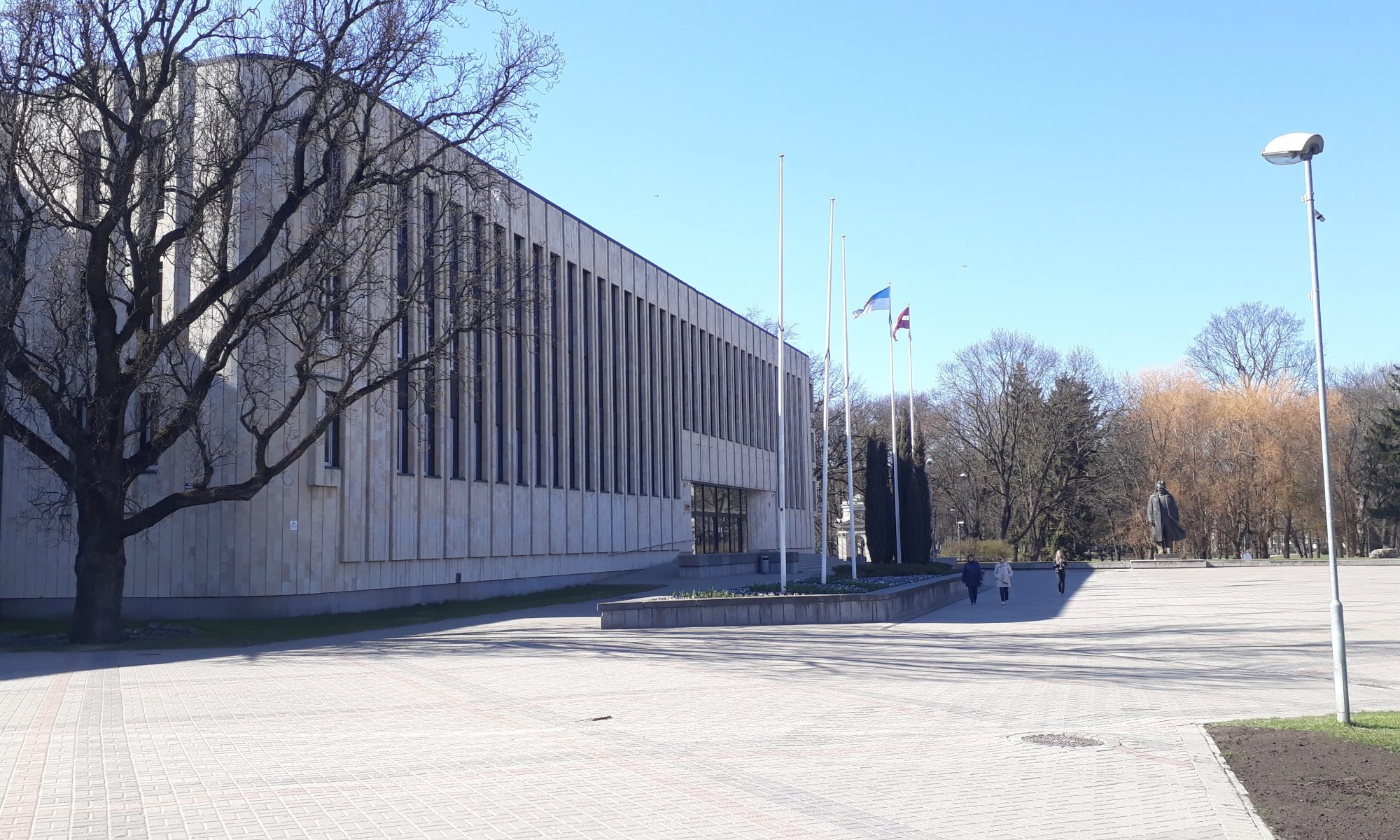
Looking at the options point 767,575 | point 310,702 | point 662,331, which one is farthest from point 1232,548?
point 310,702

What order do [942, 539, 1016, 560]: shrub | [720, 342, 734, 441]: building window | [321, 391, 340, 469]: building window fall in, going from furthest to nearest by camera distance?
1. [942, 539, 1016, 560]: shrub
2. [720, 342, 734, 441]: building window
3. [321, 391, 340, 469]: building window

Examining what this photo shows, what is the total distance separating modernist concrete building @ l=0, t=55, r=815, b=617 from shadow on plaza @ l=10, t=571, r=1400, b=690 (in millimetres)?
4600

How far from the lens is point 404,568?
31688 mm

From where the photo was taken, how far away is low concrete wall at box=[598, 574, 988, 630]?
2414 cm

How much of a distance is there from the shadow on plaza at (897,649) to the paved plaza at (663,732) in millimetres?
114

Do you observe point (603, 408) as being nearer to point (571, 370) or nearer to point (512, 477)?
point (571, 370)

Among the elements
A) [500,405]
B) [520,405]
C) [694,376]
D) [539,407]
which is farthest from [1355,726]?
[694,376]

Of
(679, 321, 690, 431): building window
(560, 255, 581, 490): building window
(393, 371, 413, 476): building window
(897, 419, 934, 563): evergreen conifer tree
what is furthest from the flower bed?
(679, 321, 690, 431): building window

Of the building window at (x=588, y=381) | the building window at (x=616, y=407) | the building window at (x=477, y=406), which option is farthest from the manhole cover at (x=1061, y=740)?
the building window at (x=616, y=407)

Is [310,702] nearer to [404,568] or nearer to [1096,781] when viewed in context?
[1096,781]

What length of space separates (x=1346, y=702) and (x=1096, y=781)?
12.9 ft

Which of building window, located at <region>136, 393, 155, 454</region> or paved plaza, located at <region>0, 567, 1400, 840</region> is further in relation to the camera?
building window, located at <region>136, 393, 155, 454</region>

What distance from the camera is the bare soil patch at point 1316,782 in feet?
23.6

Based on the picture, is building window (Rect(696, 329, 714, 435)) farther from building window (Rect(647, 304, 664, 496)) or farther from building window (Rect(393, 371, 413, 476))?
building window (Rect(393, 371, 413, 476))
